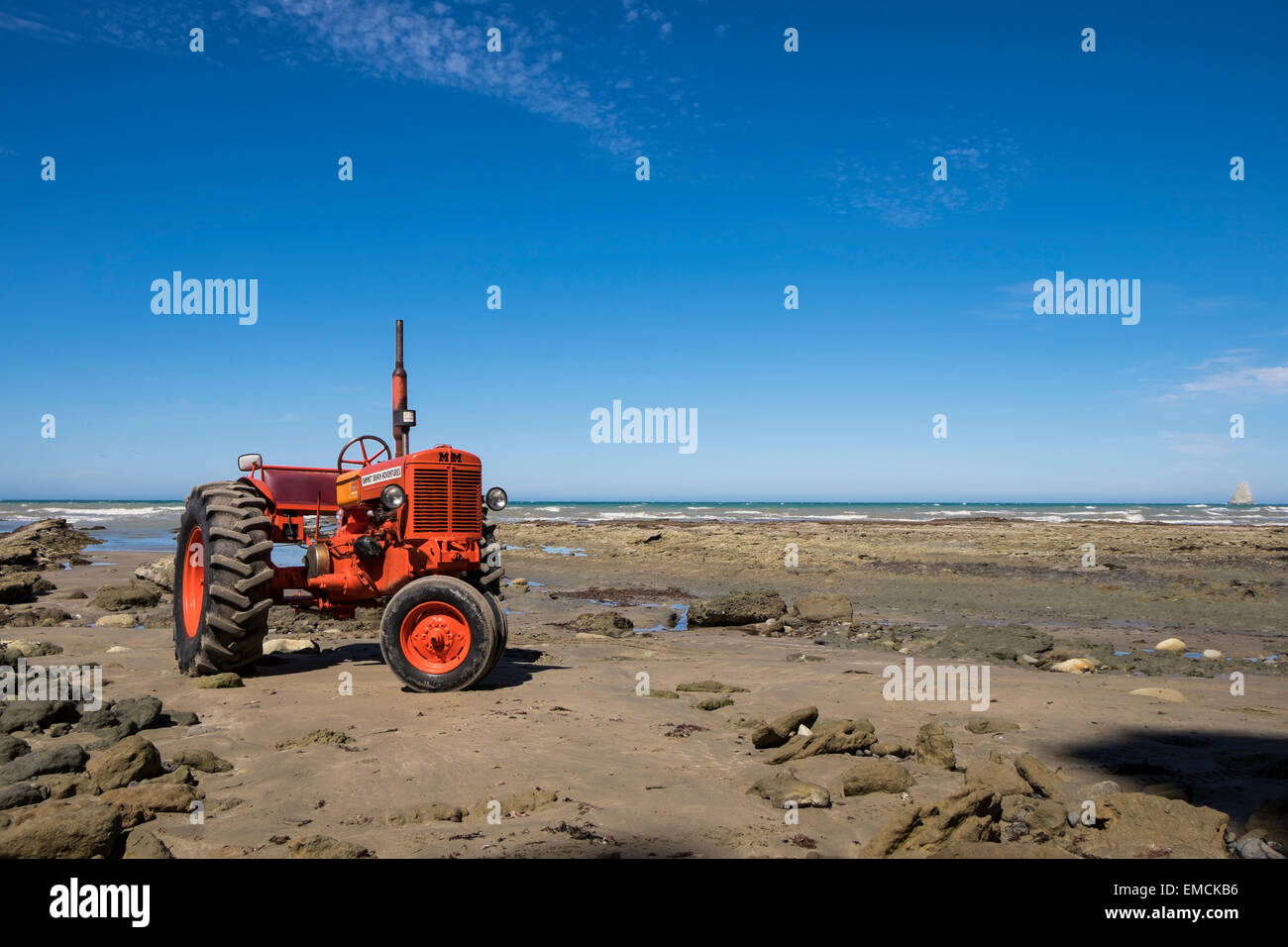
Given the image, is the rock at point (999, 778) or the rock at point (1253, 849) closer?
the rock at point (1253, 849)

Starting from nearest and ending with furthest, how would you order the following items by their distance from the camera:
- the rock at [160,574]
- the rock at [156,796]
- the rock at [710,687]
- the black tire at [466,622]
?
the rock at [156,796] < the black tire at [466,622] < the rock at [710,687] < the rock at [160,574]

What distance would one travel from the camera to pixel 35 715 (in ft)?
19.7

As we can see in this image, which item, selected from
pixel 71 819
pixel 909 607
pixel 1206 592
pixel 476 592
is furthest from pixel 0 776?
pixel 1206 592

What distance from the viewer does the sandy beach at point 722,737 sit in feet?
13.8

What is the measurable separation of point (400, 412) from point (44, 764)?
4.35 m

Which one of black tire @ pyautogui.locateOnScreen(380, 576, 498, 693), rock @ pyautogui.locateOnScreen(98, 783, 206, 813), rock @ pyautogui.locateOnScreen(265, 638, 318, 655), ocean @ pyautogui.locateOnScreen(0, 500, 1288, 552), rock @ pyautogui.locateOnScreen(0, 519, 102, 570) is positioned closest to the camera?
rock @ pyautogui.locateOnScreen(98, 783, 206, 813)

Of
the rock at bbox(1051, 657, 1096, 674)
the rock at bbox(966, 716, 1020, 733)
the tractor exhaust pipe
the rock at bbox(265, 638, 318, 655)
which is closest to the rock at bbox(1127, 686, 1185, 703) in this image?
the rock at bbox(1051, 657, 1096, 674)

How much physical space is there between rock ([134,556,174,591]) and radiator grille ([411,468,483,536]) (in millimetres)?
10138

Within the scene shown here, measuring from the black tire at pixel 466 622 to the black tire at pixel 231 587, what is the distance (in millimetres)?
1356

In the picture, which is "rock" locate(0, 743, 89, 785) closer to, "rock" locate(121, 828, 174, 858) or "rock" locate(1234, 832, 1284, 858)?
"rock" locate(121, 828, 174, 858)

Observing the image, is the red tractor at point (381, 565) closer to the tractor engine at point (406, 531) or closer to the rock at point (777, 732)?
the tractor engine at point (406, 531)

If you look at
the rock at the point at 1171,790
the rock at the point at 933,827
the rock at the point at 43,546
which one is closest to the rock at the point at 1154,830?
the rock at the point at 1171,790

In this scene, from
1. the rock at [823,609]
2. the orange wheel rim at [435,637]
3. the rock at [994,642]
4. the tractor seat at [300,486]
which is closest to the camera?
the orange wheel rim at [435,637]

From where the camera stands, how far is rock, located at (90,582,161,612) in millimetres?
13344
